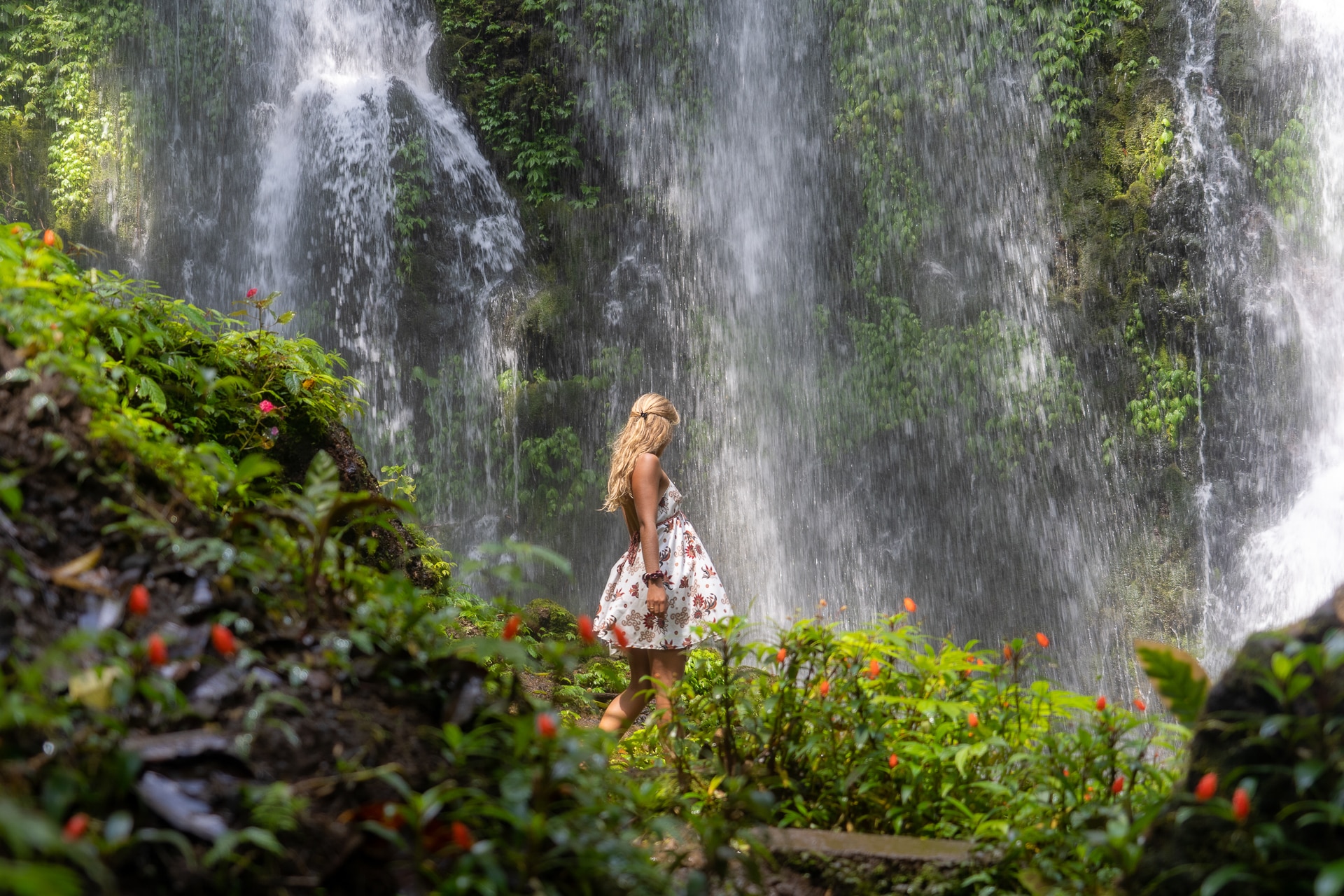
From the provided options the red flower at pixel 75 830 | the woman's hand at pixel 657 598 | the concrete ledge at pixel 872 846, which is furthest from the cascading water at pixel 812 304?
the red flower at pixel 75 830

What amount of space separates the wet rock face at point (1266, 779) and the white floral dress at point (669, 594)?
2661 mm

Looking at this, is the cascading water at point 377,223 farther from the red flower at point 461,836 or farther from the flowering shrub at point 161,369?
the red flower at point 461,836

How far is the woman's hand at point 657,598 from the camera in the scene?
4477 mm

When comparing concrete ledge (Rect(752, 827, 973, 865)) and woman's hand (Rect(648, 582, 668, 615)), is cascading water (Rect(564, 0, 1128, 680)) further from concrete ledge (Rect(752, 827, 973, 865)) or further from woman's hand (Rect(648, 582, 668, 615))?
concrete ledge (Rect(752, 827, 973, 865))

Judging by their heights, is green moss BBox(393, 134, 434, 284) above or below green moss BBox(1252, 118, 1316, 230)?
above

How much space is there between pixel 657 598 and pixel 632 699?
0.51 m

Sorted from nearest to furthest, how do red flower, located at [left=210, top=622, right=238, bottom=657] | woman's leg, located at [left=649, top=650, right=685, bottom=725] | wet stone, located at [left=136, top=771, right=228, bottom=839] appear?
1. wet stone, located at [left=136, top=771, right=228, bottom=839]
2. red flower, located at [left=210, top=622, right=238, bottom=657]
3. woman's leg, located at [left=649, top=650, right=685, bottom=725]

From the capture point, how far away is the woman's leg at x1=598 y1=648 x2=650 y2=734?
443 centimetres

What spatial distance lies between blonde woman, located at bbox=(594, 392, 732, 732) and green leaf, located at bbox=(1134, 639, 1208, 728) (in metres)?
2.46

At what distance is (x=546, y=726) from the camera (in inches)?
66.1

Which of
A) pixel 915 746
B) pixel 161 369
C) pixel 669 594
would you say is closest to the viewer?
pixel 915 746

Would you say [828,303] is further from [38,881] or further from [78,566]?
[38,881]

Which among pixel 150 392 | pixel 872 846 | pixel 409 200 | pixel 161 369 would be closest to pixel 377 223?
pixel 409 200

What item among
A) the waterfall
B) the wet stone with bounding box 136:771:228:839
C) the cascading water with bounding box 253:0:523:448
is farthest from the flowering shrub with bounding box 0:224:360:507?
the waterfall
